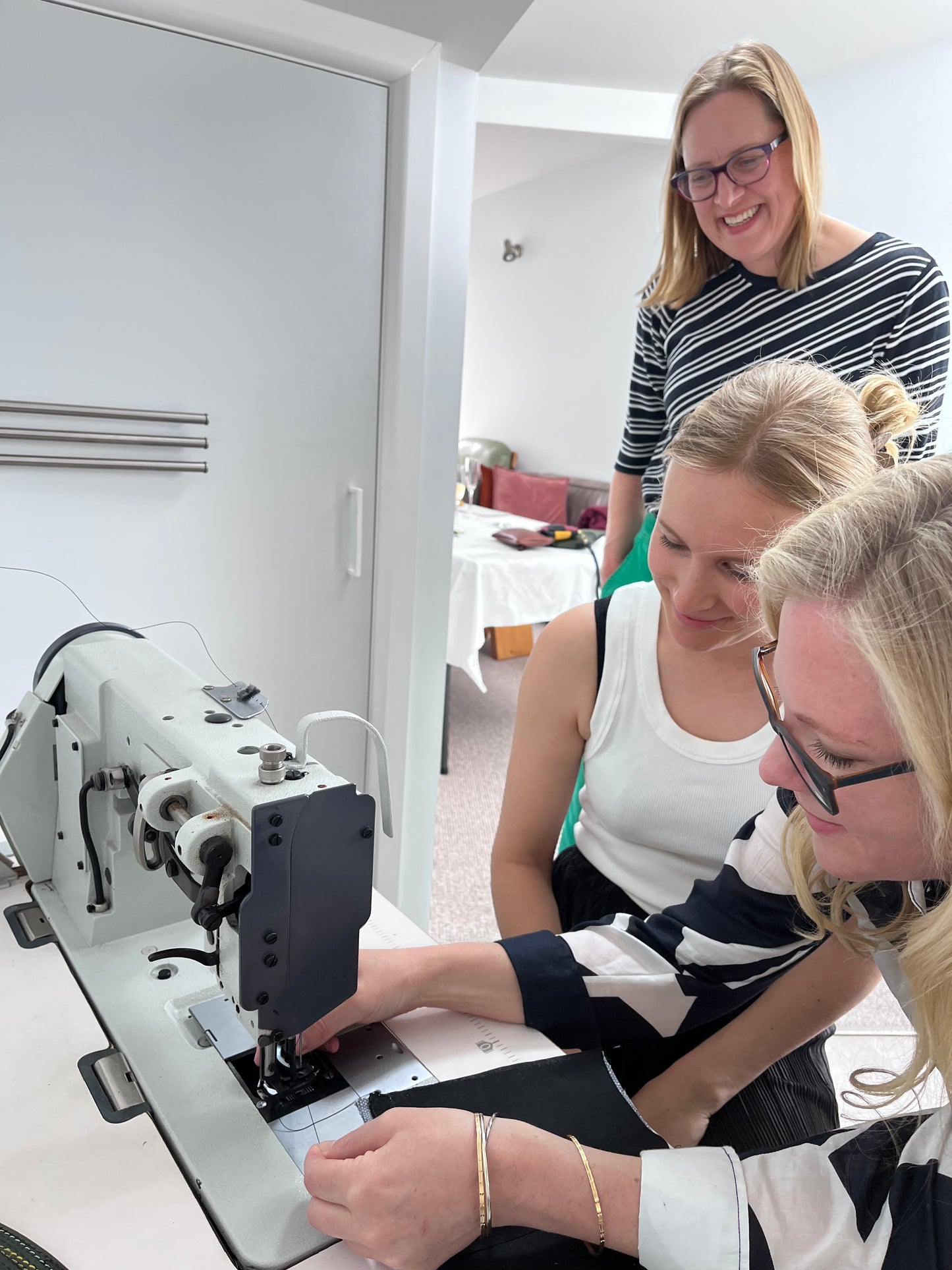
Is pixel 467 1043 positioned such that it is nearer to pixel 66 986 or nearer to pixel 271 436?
pixel 66 986

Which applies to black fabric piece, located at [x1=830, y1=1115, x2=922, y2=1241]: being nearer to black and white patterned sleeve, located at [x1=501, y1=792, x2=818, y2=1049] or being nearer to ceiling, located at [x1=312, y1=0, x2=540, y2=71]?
black and white patterned sleeve, located at [x1=501, y1=792, x2=818, y2=1049]

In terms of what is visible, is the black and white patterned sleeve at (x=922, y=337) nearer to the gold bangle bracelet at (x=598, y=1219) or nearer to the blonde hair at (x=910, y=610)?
the blonde hair at (x=910, y=610)

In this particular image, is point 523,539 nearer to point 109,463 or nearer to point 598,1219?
point 109,463

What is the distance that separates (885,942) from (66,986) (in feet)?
2.49

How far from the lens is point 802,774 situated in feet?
2.21

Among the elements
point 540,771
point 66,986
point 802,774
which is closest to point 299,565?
point 540,771

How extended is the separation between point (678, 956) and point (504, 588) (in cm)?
230

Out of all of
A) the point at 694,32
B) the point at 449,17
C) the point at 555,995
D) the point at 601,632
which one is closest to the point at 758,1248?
the point at 555,995

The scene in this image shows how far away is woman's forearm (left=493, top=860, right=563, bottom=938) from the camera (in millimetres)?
1192

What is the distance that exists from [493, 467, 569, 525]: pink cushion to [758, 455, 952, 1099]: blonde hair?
4699 mm

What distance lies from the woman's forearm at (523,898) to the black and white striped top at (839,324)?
68cm

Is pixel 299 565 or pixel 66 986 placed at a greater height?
pixel 299 565

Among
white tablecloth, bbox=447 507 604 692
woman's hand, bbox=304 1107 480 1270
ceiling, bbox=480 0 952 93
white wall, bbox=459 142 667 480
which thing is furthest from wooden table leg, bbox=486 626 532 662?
woman's hand, bbox=304 1107 480 1270

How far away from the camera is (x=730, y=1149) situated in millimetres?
698
